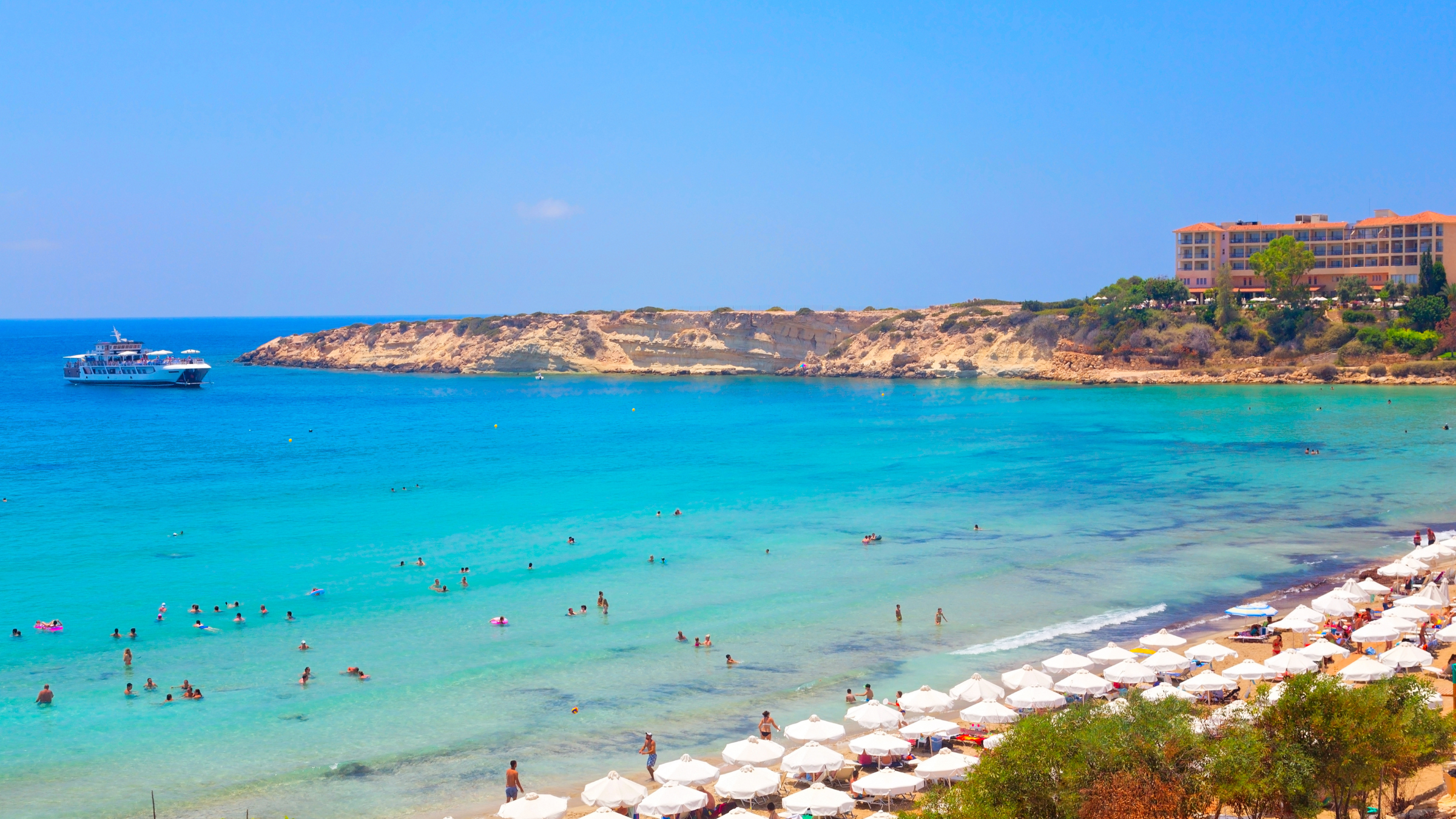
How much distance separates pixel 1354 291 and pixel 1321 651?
9405 centimetres

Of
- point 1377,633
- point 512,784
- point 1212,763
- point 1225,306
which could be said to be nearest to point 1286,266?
point 1225,306

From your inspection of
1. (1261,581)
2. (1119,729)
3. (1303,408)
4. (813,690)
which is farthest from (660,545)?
(1303,408)

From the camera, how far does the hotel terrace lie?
10762 cm

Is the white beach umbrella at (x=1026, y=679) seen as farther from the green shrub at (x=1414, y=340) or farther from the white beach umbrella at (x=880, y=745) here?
the green shrub at (x=1414, y=340)

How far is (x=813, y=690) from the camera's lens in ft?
88.8

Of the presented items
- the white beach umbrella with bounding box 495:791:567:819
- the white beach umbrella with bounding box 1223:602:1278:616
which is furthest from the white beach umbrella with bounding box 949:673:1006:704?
the white beach umbrella with bounding box 1223:602:1278:616

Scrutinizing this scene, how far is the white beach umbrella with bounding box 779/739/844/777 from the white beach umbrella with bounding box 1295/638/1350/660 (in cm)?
1214

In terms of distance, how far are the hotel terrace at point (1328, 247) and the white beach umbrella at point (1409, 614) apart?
299 feet

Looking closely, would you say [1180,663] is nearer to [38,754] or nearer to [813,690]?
[813,690]

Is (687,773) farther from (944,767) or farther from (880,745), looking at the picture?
(944,767)

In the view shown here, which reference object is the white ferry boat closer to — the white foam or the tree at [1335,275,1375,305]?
the white foam

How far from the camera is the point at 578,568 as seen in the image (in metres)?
40.0

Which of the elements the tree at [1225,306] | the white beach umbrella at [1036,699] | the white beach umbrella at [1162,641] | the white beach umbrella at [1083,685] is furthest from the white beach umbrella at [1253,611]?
the tree at [1225,306]

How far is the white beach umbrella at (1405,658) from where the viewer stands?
Answer: 2498 cm
